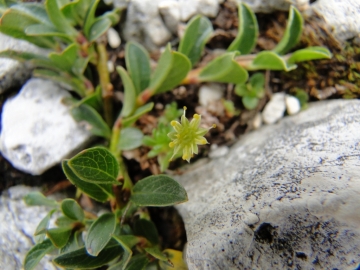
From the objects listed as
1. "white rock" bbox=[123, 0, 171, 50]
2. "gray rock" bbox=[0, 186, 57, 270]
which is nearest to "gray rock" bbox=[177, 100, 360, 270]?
"gray rock" bbox=[0, 186, 57, 270]

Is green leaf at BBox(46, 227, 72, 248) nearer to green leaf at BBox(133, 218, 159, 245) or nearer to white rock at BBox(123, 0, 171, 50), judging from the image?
green leaf at BBox(133, 218, 159, 245)

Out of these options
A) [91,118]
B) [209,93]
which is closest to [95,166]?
[91,118]

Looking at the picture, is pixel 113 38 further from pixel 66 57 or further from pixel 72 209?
pixel 72 209

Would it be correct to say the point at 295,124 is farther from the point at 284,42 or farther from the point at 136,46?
the point at 136,46

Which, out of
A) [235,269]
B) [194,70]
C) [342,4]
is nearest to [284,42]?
[342,4]

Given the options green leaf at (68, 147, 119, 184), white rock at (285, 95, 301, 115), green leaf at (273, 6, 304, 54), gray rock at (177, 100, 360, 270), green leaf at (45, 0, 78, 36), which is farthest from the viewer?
white rock at (285, 95, 301, 115)

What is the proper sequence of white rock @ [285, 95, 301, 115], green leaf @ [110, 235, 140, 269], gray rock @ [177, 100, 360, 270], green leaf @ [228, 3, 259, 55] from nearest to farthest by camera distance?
gray rock @ [177, 100, 360, 270], green leaf @ [110, 235, 140, 269], green leaf @ [228, 3, 259, 55], white rock @ [285, 95, 301, 115]

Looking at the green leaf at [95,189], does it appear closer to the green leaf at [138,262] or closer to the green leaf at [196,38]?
the green leaf at [138,262]

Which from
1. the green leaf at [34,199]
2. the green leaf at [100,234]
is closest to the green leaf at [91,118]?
the green leaf at [34,199]
